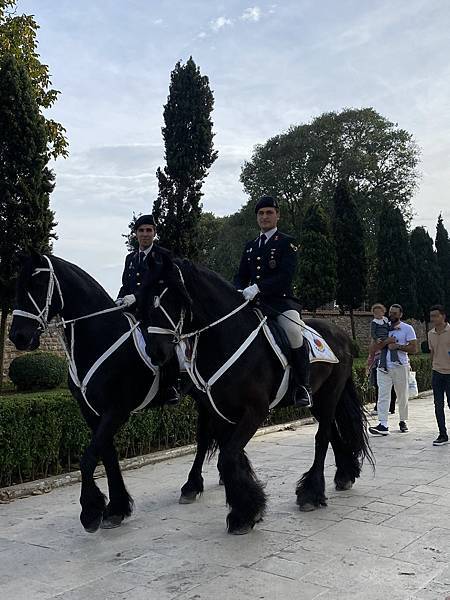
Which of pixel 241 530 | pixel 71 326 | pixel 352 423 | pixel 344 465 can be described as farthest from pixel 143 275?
pixel 344 465

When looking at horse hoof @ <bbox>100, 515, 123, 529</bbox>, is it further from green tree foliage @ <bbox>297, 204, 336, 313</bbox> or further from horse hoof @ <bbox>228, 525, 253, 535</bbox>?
green tree foliage @ <bbox>297, 204, 336, 313</bbox>

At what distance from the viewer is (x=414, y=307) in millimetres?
30578

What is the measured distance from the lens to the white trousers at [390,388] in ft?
33.1

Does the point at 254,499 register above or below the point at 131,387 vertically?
below

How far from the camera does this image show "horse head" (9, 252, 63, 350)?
4828 millimetres

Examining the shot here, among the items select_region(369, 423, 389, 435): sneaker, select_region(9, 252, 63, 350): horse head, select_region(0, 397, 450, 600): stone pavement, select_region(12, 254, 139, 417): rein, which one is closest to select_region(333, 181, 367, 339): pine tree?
select_region(369, 423, 389, 435): sneaker

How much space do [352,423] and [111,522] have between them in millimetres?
2749

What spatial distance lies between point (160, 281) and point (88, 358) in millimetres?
1095

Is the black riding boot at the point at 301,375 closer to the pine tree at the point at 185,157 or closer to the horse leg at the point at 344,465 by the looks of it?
the horse leg at the point at 344,465

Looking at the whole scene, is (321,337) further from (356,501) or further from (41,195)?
(41,195)

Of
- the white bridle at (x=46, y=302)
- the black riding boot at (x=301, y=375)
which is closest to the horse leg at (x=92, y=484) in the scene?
the white bridle at (x=46, y=302)

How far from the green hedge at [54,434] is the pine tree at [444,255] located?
3374 cm

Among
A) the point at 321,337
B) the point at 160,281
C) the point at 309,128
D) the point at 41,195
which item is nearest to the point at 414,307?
the point at 309,128

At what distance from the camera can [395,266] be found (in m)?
30.8
